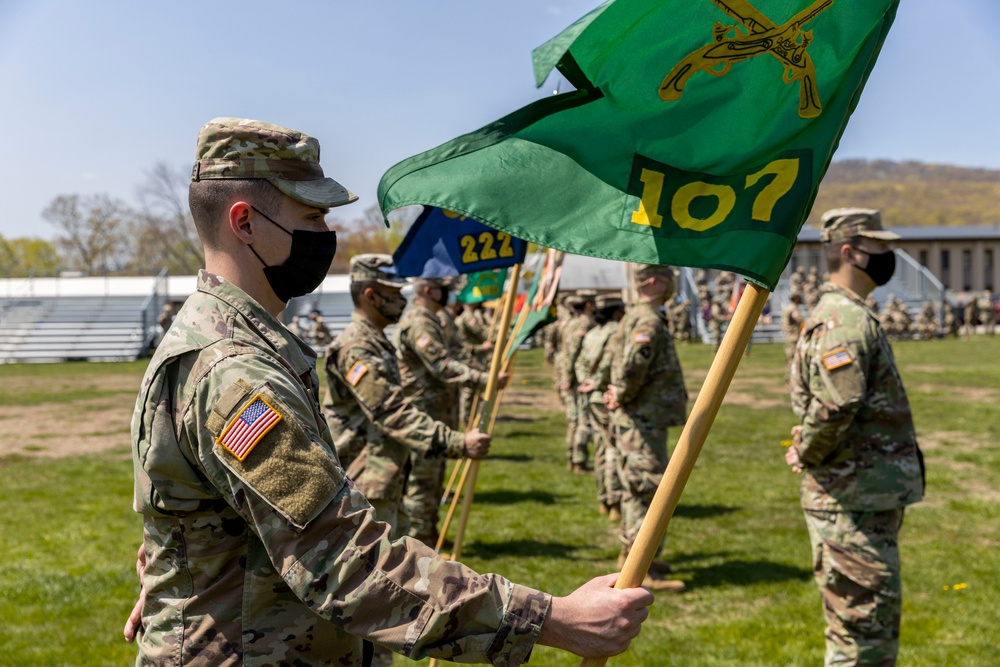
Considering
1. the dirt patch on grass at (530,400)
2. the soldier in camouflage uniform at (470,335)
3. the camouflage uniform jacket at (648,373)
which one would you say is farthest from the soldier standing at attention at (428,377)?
the dirt patch on grass at (530,400)

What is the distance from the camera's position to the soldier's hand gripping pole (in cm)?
249

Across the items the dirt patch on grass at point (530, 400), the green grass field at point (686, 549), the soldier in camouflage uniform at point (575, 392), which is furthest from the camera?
the dirt patch on grass at point (530, 400)

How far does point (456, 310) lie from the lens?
1889cm

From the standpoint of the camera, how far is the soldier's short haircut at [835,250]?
528cm

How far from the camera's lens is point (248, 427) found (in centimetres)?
225

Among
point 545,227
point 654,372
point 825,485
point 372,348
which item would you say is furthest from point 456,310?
point 545,227

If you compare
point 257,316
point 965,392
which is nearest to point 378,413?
point 257,316

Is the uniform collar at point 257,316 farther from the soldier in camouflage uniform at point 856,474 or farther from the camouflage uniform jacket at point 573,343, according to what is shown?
the camouflage uniform jacket at point 573,343

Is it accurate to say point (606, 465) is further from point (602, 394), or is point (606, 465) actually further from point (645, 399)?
point (645, 399)

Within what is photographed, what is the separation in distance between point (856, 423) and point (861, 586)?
86 centimetres

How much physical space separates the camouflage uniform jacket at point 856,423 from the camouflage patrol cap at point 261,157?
10.5 ft

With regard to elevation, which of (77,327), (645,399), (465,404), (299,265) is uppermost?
(299,265)

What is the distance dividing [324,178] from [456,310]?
632 inches

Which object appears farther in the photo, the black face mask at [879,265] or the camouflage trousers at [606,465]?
the camouflage trousers at [606,465]
